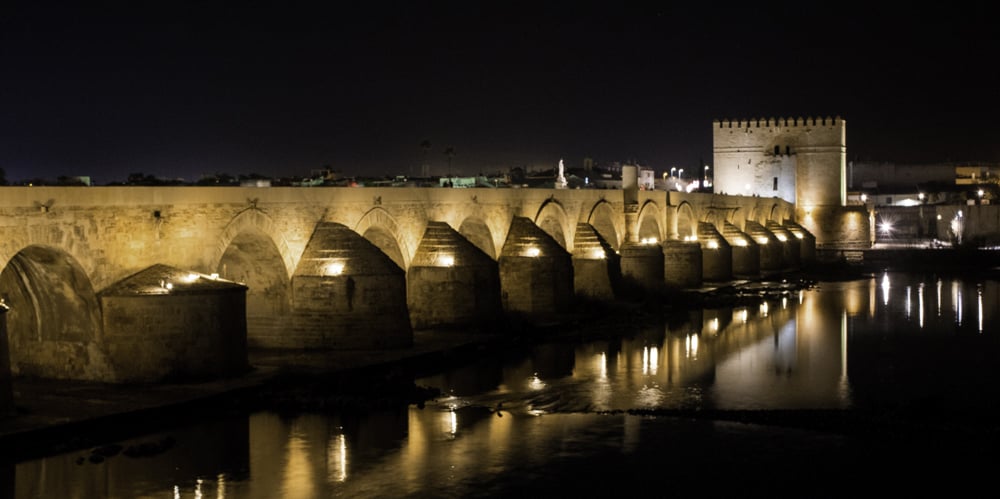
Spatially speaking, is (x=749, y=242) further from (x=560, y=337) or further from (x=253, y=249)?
(x=253, y=249)

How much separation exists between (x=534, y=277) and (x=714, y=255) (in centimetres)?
1444

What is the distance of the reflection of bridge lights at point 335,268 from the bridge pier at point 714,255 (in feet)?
68.2

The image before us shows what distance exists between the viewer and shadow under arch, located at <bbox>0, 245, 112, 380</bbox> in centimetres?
1399

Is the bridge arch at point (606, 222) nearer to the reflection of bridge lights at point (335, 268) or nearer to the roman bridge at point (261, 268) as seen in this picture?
the roman bridge at point (261, 268)

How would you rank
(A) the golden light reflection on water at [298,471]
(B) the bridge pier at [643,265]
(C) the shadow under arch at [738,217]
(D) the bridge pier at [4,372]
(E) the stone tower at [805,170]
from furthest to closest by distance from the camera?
1. (E) the stone tower at [805,170]
2. (C) the shadow under arch at [738,217]
3. (B) the bridge pier at [643,265]
4. (D) the bridge pier at [4,372]
5. (A) the golden light reflection on water at [298,471]

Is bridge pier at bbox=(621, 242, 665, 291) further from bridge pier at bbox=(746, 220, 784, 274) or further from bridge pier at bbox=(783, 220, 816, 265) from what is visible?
bridge pier at bbox=(783, 220, 816, 265)

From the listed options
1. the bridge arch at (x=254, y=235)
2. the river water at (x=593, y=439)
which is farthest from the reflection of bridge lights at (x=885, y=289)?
the bridge arch at (x=254, y=235)

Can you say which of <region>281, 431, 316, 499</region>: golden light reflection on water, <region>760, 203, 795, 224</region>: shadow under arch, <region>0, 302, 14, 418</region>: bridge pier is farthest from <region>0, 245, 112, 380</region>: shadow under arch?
<region>760, 203, 795, 224</region>: shadow under arch

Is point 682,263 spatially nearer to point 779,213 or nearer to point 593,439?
point 779,213

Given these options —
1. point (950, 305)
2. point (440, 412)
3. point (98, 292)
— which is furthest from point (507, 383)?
point (950, 305)

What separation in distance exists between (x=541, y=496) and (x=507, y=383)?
557 centimetres

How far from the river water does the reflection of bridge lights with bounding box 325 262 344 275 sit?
2.15m

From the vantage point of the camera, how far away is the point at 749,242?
1580 inches

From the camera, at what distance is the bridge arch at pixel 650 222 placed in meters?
33.8
